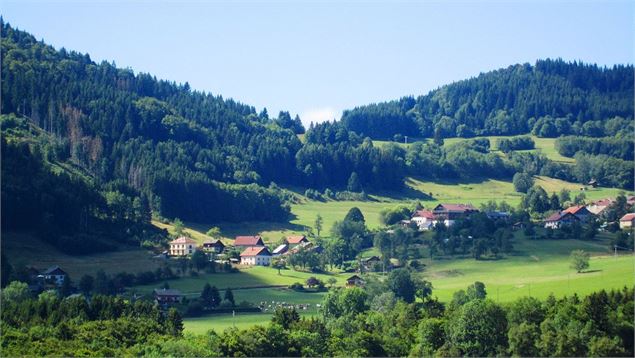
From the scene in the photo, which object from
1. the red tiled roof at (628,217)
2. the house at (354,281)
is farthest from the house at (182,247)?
the red tiled roof at (628,217)

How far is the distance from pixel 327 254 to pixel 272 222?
31.3 m

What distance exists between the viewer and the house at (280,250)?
473 ft

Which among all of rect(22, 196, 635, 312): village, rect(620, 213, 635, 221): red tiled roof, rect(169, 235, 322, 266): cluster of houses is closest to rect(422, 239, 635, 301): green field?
rect(22, 196, 635, 312): village

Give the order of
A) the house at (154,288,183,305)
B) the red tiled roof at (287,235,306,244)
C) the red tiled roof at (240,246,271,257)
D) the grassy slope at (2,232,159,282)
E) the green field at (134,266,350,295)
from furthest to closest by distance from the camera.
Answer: the red tiled roof at (287,235,306,244)
the red tiled roof at (240,246,271,257)
the grassy slope at (2,232,159,282)
the green field at (134,266,350,295)
the house at (154,288,183,305)

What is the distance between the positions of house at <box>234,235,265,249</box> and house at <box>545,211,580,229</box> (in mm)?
39362

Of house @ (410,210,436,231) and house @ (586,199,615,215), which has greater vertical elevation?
house @ (586,199,615,215)

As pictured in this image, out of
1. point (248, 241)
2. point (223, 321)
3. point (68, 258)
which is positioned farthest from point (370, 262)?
point (223, 321)

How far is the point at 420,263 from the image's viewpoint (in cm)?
13212

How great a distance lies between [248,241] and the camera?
146500 mm

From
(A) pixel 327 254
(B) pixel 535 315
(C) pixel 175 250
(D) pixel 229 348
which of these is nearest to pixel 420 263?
(A) pixel 327 254

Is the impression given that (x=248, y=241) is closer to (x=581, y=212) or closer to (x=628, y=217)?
(x=581, y=212)

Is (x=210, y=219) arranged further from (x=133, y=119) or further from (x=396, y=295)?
(x=396, y=295)

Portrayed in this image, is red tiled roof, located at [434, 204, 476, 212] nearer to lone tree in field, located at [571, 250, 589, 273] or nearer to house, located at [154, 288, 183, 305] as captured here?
lone tree in field, located at [571, 250, 589, 273]

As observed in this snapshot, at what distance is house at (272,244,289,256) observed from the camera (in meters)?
144
